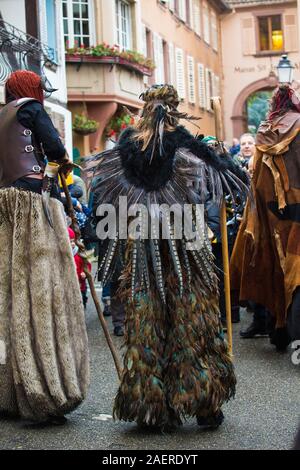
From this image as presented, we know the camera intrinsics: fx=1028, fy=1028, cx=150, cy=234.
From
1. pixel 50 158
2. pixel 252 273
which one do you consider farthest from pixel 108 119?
pixel 50 158

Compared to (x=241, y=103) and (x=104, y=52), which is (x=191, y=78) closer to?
(x=241, y=103)

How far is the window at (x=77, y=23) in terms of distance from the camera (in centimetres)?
2334

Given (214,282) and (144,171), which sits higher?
(144,171)

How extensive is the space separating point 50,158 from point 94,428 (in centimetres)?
152

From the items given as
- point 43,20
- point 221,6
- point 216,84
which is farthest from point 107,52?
point 221,6

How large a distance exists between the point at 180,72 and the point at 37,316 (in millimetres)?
30756

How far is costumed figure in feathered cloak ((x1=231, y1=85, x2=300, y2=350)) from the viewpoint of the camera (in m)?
7.66

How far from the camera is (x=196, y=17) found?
40.2m

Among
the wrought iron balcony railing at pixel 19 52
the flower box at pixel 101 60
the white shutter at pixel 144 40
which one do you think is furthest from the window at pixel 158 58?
the wrought iron balcony railing at pixel 19 52

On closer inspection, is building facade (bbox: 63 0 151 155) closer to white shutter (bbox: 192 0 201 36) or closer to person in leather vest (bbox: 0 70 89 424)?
white shutter (bbox: 192 0 201 36)

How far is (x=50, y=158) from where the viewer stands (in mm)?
5766

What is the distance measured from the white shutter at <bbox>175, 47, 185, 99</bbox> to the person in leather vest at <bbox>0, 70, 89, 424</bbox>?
1157 inches
